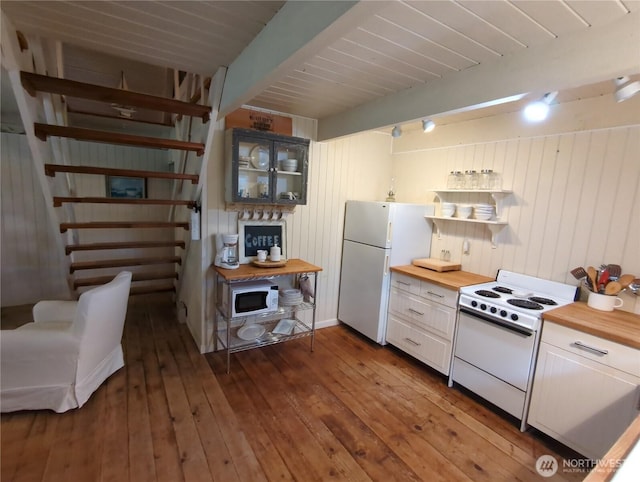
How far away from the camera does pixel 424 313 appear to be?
2.88m

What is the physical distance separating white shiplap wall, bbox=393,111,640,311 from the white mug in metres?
0.07

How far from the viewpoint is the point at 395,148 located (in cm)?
383

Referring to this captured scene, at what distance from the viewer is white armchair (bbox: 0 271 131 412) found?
2.01m

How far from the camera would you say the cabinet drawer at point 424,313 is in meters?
2.68

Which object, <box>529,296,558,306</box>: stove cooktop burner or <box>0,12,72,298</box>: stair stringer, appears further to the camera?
<box>529,296,558,306</box>: stove cooktop burner

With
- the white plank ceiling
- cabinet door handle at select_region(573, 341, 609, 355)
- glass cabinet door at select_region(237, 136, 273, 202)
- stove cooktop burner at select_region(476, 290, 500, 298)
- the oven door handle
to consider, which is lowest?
the oven door handle

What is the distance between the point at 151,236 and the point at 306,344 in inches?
116

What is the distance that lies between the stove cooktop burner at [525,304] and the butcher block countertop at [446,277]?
1.29 ft

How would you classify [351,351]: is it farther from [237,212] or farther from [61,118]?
[61,118]

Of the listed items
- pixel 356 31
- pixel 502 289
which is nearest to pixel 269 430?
pixel 502 289

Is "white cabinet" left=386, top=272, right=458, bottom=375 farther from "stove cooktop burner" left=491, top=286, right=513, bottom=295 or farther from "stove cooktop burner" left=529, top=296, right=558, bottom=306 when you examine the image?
"stove cooktop burner" left=529, top=296, right=558, bottom=306

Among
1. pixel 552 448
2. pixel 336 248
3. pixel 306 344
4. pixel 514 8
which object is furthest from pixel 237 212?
pixel 552 448

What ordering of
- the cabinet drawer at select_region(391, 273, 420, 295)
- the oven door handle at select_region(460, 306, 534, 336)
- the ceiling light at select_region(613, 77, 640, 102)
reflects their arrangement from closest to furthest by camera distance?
the ceiling light at select_region(613, 77, 640, 102) < the oven door handle at select_region(460, 306, 534, 336) < the cabinet drawer at select_region(391, 273, 420, 295)

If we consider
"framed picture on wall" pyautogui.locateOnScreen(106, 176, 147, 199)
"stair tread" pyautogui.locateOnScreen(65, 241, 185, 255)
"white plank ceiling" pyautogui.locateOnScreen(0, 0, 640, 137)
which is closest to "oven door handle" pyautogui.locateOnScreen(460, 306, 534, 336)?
"white plank ceiling" pyautogui.locateOnScreen(0, 0, 640, 137)
